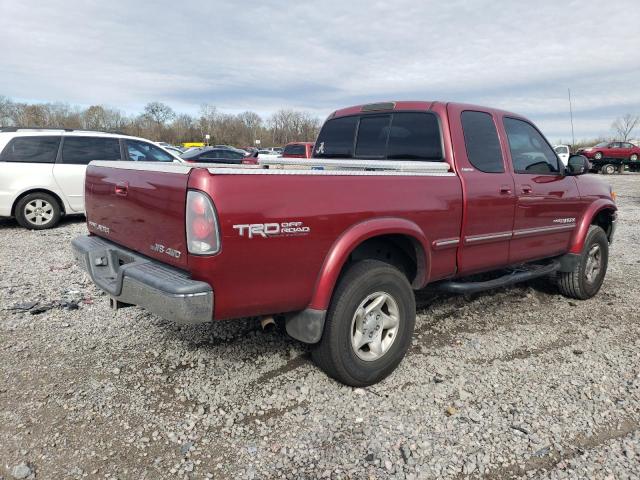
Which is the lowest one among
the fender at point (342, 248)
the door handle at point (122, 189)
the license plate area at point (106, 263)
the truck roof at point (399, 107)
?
the license plate area at point (106, 263)

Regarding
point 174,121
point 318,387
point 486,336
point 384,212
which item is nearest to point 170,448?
point 318,387

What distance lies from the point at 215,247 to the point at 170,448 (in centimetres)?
117

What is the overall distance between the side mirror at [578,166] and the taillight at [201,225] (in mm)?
3880

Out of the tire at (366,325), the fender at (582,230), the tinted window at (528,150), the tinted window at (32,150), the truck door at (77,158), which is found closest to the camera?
the tire at (366,325)

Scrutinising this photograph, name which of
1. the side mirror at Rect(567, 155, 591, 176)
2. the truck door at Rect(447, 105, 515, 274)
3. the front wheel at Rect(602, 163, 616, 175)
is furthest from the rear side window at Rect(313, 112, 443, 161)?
the front wheel at Rect(602, 163, 616, 175)

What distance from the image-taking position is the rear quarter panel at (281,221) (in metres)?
2.43

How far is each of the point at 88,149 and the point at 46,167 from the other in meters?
0.79

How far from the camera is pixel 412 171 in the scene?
3.37 m

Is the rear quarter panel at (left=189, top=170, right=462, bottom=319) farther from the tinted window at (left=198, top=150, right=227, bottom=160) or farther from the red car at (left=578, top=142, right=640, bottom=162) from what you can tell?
the red car at (left=578, top=142, right=640, bottom=162)

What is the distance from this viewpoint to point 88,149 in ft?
28.9

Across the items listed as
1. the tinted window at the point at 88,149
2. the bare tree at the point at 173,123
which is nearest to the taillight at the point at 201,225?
the tinted window at the point at 88,149

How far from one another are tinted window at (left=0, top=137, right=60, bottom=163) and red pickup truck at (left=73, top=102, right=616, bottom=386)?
19.3 feet

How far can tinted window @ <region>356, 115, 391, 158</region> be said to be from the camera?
4207 mm

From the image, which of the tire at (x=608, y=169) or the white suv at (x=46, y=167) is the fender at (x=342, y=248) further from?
the tire at (x=608, y=169)
